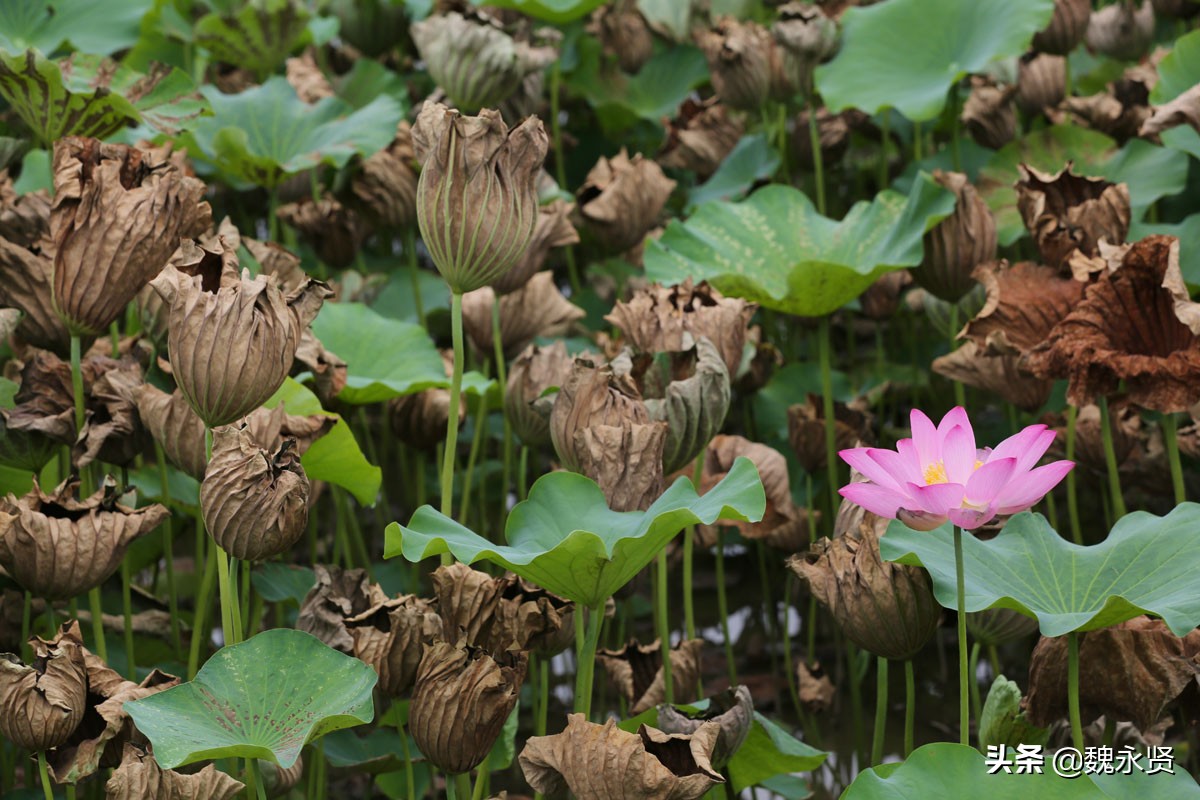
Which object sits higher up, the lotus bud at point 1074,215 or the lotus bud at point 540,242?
the lotus bud at point 1074,215

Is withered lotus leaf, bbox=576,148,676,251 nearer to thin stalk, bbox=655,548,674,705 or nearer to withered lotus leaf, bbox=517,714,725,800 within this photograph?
thin stalk, bbox=655,548,674,705

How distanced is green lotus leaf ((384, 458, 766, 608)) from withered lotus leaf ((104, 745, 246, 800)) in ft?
0.79

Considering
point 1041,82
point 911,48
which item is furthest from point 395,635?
point 1041,82

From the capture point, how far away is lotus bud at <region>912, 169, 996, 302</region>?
1.80m

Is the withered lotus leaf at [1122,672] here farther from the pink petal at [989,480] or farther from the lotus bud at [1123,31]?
the lotus bud at [1123,31]

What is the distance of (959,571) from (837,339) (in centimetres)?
179

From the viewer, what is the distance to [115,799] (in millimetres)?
1130

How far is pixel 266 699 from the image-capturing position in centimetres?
120

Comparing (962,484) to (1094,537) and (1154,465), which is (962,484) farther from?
(1094,537)

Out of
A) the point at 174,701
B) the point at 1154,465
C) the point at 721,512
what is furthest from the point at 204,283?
the point at 1154,465

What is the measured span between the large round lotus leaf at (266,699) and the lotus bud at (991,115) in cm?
155

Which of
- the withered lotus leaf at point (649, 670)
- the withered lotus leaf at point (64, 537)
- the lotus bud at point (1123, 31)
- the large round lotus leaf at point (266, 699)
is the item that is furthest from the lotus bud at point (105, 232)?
the lotus bud at point (1123, 31)

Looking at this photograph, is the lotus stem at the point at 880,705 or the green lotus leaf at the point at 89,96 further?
the green lotus leaf at the point at 89,96

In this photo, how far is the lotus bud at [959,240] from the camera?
1.80 m
